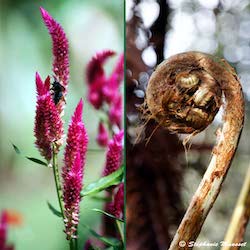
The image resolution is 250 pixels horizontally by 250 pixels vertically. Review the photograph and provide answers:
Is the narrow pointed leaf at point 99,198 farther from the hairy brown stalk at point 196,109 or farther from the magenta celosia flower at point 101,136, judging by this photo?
the hairy brown stalk at point 196,109

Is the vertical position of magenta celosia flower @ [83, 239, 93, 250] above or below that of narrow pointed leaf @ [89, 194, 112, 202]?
below

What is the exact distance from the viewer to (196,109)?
2.50 metres

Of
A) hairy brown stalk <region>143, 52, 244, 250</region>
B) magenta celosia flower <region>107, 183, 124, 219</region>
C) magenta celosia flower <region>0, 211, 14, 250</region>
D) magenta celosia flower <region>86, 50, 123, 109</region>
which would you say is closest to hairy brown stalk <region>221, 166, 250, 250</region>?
hairy brown stalk <region>143, 52, 244, 250</region>

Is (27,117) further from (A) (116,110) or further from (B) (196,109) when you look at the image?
(B) (196,109)

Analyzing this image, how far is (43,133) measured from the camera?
2.34 m

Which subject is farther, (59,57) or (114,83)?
(114,83)

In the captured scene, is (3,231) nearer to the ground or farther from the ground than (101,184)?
nearer to the ground

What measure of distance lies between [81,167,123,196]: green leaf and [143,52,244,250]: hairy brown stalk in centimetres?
30

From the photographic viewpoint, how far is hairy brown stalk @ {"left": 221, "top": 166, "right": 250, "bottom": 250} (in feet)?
8.43

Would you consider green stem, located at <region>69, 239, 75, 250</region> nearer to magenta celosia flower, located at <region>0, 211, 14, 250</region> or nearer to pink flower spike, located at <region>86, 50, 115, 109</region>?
magenta celosia flower, located at <region>0, 211, 14, 250</region>

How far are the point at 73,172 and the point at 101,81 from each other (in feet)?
1.35

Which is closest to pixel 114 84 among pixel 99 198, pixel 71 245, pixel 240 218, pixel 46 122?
pixel 46 122

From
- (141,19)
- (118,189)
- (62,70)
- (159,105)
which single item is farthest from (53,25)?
(118,189)

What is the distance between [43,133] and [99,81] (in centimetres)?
34
